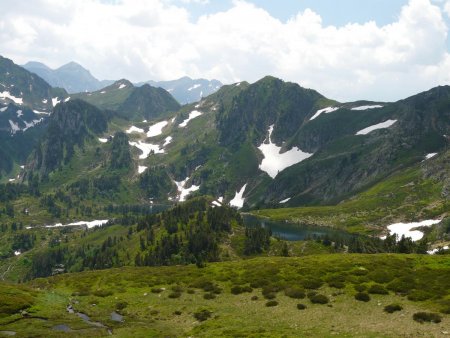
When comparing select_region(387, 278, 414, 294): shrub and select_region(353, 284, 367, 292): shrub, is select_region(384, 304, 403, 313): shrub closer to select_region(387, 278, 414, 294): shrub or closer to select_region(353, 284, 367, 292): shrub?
select_region(387, 278, 414, 294): shrub

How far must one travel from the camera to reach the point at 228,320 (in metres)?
45.0

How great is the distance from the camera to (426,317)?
39.3 m

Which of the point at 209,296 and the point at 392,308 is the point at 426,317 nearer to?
the point at 392,308

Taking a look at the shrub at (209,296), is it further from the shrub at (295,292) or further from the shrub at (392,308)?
the shrub at (392,308)

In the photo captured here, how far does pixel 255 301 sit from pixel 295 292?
5.33 meters

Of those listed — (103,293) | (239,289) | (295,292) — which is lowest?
(103,293)

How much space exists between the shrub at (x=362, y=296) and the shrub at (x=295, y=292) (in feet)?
21.8

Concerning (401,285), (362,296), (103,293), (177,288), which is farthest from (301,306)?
(103,293)

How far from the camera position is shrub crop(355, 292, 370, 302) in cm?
4811

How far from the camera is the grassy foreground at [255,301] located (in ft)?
135

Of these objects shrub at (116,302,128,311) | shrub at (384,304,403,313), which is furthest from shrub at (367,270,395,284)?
shrub at (116,302,128,311)

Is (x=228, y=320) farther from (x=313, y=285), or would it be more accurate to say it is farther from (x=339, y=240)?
(x=339, y=240)

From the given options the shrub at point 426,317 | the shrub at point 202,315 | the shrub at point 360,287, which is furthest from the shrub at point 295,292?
the shrub at point 426,317

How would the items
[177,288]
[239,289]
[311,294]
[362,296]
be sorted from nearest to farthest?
[362,296] < [311,294] < [239,289] < [177,288]
